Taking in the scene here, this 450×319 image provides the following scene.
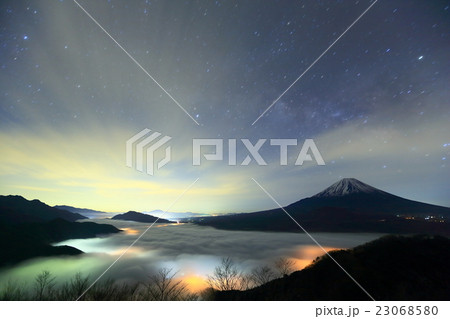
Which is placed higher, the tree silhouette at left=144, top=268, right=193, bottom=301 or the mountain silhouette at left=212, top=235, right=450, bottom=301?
the mountain silhouette at left=212, top=235, right=450, bottom=301

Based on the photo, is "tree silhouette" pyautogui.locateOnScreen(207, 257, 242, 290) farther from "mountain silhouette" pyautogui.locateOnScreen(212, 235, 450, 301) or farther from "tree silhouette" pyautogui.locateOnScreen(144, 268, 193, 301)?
"mountain silhouette" pyautogui.locateOnScreen(212, 235, 450, 301)

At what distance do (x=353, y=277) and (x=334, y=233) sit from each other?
527ft

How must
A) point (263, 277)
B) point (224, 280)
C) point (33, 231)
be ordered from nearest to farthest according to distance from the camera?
point (263, 277) < point (224, 280) < point (33, 231)

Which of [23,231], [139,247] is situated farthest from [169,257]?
[23,231]

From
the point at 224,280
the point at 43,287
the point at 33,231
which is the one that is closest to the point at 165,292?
the point at 224,280

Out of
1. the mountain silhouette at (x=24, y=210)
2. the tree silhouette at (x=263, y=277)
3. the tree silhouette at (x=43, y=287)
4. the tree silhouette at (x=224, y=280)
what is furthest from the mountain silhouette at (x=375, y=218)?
the mountain silhouette at (x=24, y=210)

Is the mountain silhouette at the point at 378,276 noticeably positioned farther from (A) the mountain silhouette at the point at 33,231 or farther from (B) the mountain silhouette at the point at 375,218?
(B) the mountain silhouette at the point at 375,218

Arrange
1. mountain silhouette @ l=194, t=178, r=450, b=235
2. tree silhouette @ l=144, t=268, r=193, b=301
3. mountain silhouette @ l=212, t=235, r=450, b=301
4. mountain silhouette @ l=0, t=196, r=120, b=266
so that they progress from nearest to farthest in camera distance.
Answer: mountain silhouette @ l=212, t=235, r=450, b=301 → tree silhouette @ l=144, t=268, r=193, b=301 → mountain silhouette @ l=0, t=196, r=120, b=266 → mountain silhouette @ l=194, t=178, r=450, b=235

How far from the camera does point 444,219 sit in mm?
152375

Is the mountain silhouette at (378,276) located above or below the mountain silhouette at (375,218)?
above

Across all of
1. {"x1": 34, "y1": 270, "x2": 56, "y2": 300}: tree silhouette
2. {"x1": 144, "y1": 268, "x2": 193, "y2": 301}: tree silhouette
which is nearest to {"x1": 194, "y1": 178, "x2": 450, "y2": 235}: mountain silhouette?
{"x1": 144, "y1": 268, "x2": 193, "y2": 301}: tree silhouette

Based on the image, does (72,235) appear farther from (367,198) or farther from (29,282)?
(367,198)

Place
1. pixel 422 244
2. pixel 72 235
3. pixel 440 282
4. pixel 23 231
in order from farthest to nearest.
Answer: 1. pixel 72 235
2. pixel 23 231
3. pixel 422 244
4. pixel 440 282

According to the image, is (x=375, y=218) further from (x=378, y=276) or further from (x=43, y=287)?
(x=43, y=287)
